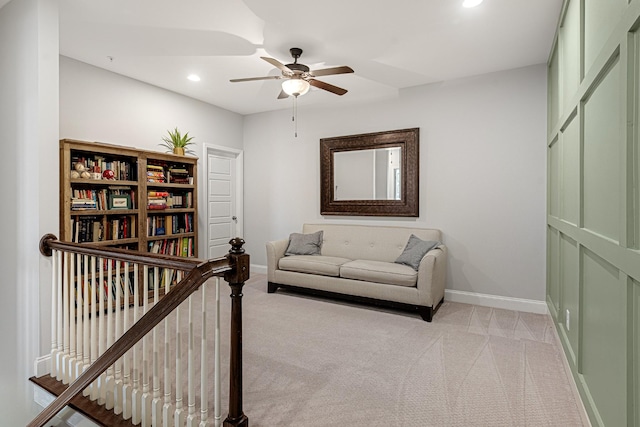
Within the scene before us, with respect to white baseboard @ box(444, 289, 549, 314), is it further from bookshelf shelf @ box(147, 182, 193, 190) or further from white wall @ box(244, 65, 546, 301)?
bookshelf shelf @ box(147, 182, 193, 190)

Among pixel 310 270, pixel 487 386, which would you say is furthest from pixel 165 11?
pixel 487 386

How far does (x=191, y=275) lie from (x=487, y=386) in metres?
2.03

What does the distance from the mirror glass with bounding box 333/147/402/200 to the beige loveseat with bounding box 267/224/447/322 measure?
1.56 feet

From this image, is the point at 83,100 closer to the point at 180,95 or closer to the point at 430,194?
the point at 180,95

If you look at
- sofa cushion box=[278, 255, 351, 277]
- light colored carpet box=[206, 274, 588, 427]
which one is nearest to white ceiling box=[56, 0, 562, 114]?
sofa cushion box=[278, 255, 351, 277]

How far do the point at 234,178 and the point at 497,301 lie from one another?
4341mm

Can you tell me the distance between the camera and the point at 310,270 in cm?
416

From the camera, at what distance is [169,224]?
4.30 m

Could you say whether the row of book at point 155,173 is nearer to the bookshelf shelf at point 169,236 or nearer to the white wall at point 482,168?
the bookshelf shelf at point 169,236

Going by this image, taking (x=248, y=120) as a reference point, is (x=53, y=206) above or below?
below

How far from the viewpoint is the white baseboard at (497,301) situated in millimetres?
3656

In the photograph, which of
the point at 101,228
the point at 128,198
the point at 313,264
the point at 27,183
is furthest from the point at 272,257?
the point at 27,183

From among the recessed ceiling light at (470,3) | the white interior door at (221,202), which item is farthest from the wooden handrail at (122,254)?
the white interior door at (221,202)

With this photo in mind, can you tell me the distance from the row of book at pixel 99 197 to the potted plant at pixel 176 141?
2.78 ft
